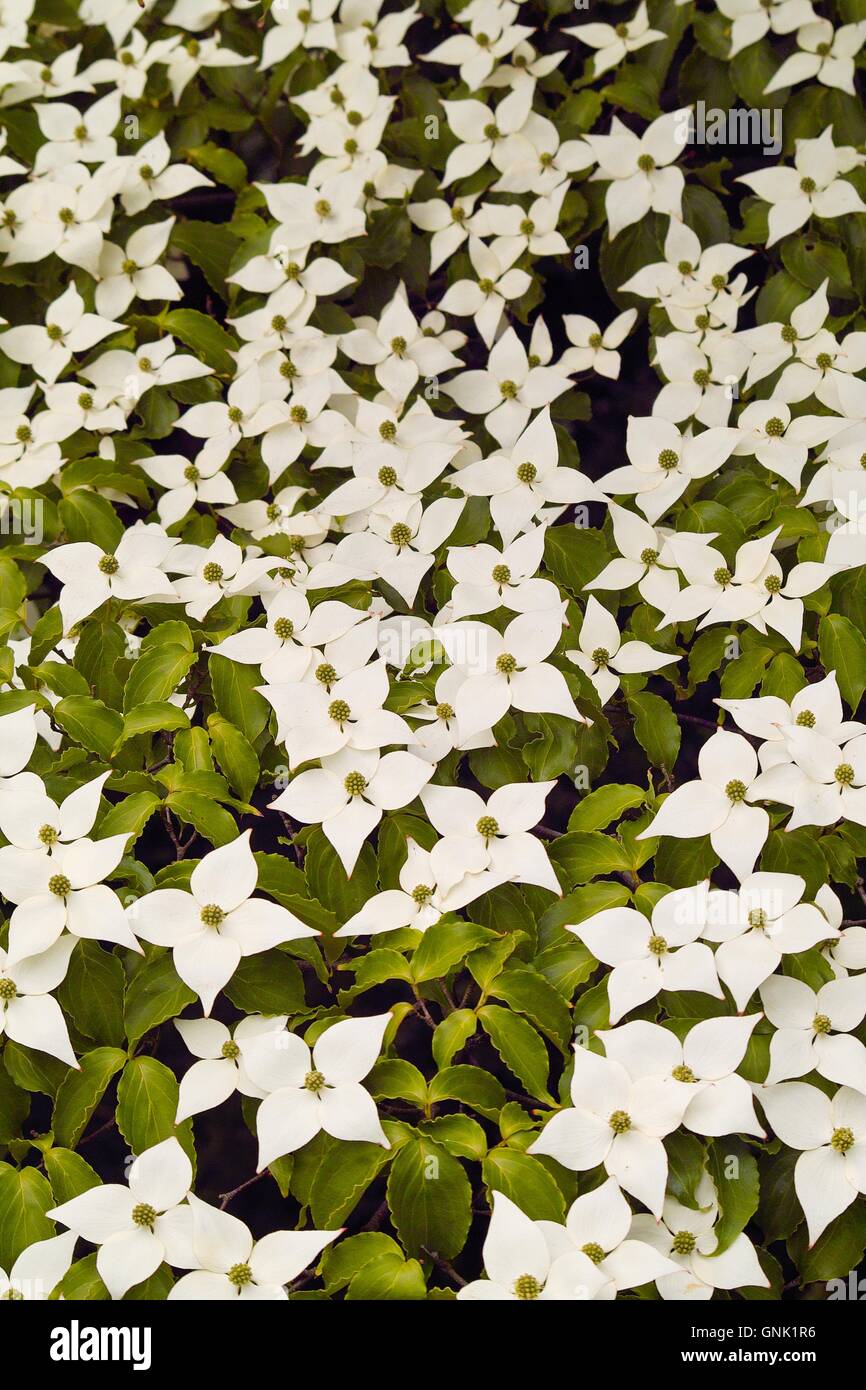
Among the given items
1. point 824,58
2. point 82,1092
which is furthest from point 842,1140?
point 824,58

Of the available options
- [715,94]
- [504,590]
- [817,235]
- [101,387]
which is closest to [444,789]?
[504,590]

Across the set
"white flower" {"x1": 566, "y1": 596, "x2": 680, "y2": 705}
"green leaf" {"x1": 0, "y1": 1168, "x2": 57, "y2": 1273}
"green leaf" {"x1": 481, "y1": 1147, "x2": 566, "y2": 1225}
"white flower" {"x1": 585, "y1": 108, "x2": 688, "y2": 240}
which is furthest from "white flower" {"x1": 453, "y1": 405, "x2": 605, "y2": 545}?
"green leaf" {"x1": 0, "y1": 1168, "x2": 57, "y2": 1273}

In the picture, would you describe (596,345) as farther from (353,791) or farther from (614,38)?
(353,791)

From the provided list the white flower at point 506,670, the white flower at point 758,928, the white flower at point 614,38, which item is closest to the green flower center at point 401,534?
the white flower at point 506,670

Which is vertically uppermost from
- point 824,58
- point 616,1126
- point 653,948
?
point 824,58

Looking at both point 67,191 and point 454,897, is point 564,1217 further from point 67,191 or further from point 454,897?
point 67,191

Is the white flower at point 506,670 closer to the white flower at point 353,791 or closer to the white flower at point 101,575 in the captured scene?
the white flower at point 353,791

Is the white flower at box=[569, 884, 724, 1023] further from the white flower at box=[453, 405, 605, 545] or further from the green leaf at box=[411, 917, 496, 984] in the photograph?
the white flower at box=[453, 405, 605, 545]
